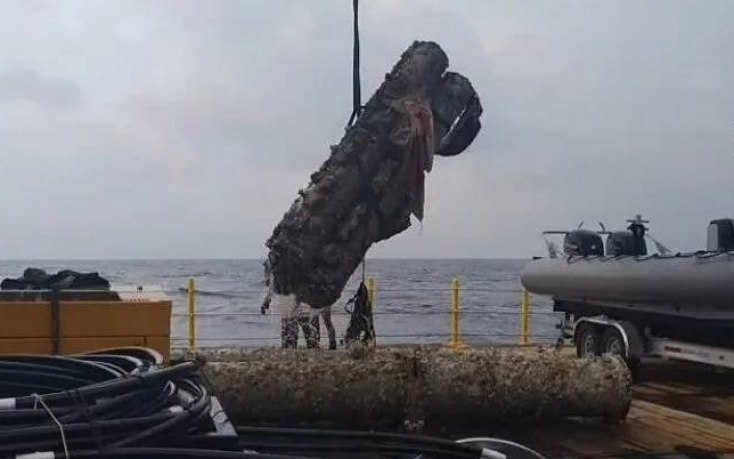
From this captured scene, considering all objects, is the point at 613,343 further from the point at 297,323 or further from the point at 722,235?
the point at 297,323

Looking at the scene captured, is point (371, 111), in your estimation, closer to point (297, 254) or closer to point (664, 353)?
point (297, 254)

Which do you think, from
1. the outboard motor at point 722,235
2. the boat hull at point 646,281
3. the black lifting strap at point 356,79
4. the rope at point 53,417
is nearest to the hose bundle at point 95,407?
the rope at point 53,417

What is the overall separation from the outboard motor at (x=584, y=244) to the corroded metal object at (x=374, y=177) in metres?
2.95

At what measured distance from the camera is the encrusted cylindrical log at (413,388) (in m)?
7.24

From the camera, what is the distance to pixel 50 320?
20.4 feet

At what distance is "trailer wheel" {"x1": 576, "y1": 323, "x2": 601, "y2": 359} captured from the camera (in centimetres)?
1221

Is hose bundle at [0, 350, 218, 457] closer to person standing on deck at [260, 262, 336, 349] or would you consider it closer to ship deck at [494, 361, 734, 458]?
ship deck at [494, 361, 734, 458]

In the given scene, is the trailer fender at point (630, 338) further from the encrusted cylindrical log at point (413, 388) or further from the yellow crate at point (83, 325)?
the yellow crate at point (83, 325)

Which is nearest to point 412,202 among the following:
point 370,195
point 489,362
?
point 370,195

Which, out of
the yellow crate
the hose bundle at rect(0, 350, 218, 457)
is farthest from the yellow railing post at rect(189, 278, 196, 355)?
the hose bundle at rect(0, 350, 218, 457)

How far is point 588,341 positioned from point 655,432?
489 centimetres

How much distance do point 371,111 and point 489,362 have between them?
3506mm

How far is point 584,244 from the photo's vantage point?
506 inches

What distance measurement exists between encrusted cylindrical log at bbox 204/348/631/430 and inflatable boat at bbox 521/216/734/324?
235 centimetres
